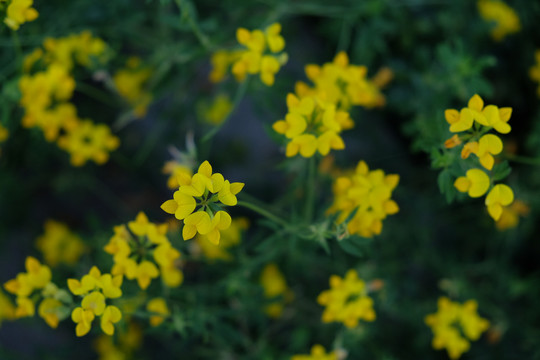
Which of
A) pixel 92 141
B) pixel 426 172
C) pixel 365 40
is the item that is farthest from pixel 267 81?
pixel 426 172

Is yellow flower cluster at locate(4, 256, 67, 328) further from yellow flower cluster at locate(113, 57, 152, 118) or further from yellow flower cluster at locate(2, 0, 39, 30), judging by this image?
yellow flower cluster at locate(113, 57, 152, 118)

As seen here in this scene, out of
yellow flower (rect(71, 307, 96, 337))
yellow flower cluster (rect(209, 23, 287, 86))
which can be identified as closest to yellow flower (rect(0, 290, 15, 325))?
yellow flower (rect(71, 307, 96, 337))

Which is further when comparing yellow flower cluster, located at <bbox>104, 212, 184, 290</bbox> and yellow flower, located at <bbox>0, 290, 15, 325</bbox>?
yellow flower, located at <bbox>0, 290, 15, 325</bbox>

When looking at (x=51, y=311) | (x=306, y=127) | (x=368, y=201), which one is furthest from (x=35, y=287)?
(x=368, y=201)

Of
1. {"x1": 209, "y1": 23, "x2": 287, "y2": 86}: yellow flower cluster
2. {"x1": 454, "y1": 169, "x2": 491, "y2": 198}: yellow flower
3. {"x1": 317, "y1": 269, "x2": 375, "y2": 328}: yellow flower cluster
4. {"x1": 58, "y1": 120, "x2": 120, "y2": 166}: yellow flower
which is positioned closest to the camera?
{"x1": 454, "y1": 169, "x2": 491, "y2": 198}: yellow flower

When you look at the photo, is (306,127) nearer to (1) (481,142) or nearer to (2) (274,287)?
(1) (481,142)
